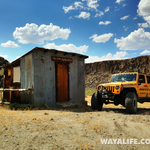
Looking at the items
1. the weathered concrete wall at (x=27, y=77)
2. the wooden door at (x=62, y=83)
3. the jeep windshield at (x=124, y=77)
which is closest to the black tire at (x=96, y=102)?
the jeep windshield at (x=124, y=77)

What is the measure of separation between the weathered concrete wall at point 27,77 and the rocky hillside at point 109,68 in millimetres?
38768

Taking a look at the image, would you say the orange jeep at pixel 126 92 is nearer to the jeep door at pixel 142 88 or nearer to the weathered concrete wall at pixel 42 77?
the jeep door at pixel 142 88

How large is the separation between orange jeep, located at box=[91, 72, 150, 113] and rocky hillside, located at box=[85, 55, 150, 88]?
4019 cm

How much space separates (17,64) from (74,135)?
972cm

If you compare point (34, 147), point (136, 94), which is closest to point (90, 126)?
point (34, 147)

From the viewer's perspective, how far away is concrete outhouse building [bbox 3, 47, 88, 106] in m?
9.37

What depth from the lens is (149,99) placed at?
823 cm

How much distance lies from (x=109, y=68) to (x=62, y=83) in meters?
44.2

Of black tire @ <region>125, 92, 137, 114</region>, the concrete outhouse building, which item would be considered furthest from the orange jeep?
the concrete outhouse building

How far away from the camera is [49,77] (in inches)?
385

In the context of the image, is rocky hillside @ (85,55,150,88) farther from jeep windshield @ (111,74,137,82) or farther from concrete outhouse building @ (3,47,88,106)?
jeep windshield @ (111,74,137,82)

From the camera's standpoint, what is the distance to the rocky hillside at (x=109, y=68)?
4669cm

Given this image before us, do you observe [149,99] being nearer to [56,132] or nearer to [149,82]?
[149,82]

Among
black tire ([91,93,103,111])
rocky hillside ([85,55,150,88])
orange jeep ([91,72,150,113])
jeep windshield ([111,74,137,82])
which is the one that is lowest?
black tire ([91,93,103,111])
